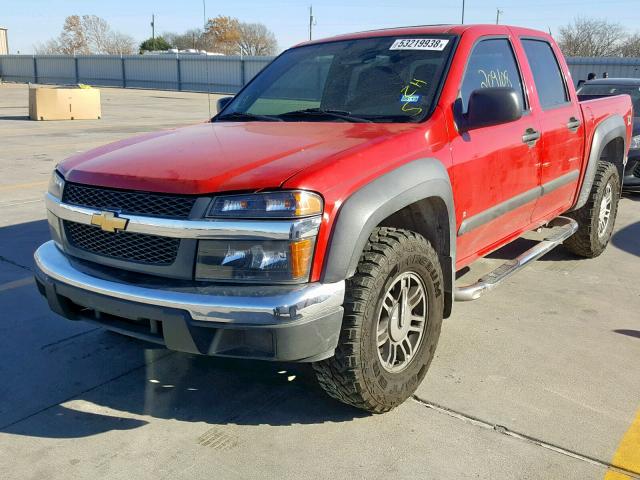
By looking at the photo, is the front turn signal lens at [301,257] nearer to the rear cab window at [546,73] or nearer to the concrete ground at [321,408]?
the concrete ground at [321,408]

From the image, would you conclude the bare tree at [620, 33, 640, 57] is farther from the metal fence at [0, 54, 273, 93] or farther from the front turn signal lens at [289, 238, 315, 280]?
the front turn signal lens at [289, 238, 315, 280]

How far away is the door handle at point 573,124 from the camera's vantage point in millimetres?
4809

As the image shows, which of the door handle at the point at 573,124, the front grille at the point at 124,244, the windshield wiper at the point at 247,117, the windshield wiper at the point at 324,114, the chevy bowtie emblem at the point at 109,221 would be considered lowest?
the front grille at the point at 124,244

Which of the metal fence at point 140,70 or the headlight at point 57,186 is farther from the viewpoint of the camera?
the metal fence at point 140,70

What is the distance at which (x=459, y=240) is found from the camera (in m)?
3.63

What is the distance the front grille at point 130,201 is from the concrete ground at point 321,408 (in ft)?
3.35

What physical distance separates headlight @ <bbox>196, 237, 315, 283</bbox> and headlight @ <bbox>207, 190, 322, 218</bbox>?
11 centimetres

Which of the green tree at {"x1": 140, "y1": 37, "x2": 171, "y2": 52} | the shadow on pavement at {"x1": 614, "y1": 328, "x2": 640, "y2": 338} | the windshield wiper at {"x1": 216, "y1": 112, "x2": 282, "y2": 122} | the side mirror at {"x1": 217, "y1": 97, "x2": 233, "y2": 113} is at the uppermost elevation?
the green tree at {"x1": 140, "y1": 37, "x2": 171, "y2": 52}

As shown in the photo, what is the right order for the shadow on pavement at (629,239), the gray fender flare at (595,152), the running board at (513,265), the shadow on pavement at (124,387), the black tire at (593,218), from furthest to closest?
1. the shadow on pavement at (629,239)
2. the black tire at (593,218)
3. the gray fender flare at (595,152)
4. the running board at (513,265)
5. the shadow on pavement at (124,387)

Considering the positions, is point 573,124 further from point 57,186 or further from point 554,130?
point 57,186

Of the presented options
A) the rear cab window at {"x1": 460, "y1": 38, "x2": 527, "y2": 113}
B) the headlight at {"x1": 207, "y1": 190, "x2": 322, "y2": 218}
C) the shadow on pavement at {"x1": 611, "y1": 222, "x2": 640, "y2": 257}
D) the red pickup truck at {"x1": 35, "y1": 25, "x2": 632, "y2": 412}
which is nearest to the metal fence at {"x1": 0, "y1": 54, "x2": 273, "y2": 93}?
the shadow on pavement at {"x1": 611, "y1": 222, "x2": 640, "y2": 257}

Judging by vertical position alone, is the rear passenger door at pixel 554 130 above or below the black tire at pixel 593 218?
above

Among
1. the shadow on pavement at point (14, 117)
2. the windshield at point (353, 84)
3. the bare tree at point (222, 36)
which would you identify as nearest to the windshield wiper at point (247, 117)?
the windshield at point (353, 84)

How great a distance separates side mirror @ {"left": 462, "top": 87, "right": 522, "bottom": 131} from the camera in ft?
11.3
